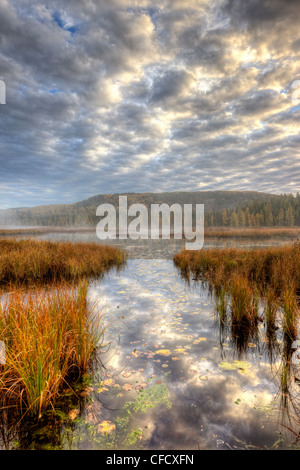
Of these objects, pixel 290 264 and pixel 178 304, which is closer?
pixel 178 304

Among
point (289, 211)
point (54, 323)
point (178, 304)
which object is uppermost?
point (289, 211)

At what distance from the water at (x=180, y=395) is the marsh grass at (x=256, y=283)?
43cm

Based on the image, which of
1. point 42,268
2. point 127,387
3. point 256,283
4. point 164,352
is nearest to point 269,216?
point 256,283

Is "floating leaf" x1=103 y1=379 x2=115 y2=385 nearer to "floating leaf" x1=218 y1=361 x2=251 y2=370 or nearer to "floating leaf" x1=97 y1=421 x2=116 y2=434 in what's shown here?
"floating leaf" x1=97 y1=421 x2=116 y2=434

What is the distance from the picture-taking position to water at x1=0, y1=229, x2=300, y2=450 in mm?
2705

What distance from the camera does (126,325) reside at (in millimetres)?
6281

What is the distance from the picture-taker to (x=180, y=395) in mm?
3506

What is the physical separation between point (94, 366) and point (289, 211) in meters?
109

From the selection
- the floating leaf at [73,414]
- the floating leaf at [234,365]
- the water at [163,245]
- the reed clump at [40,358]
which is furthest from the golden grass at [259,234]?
the floating leaf at [73,414]

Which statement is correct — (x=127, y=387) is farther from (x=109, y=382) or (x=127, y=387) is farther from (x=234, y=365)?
(x=234, y=365)

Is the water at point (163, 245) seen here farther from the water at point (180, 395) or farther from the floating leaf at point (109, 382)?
the floating leaf at point (109, 382)
